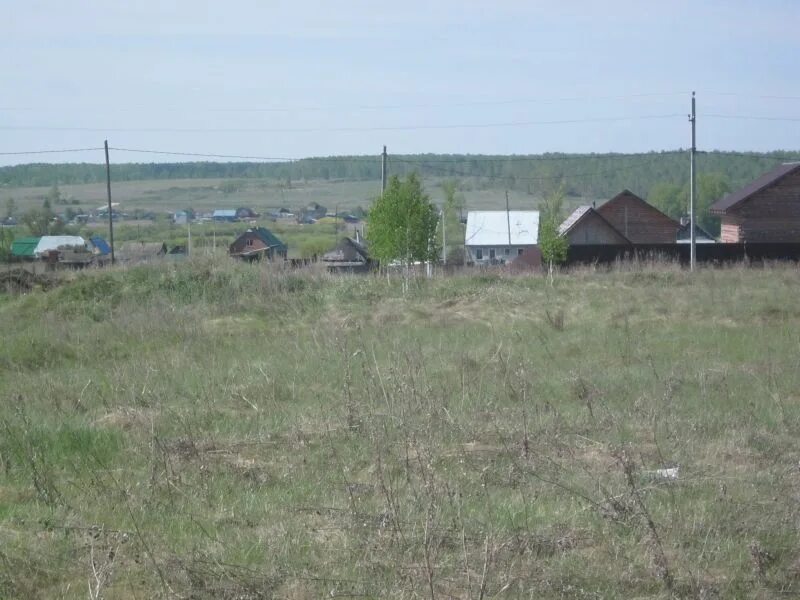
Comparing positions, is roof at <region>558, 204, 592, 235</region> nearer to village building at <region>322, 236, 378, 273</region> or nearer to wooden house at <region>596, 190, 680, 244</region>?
wooden house at <region>596, 190, 680, 244</region>

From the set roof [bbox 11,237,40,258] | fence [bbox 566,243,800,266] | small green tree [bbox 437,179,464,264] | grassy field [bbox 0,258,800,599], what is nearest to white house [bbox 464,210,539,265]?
small green tree [bbox 437,179,464,264]

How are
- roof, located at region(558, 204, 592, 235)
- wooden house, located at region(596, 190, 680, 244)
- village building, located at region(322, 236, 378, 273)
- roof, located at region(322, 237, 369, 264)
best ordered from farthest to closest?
wooden house, located at region(596, 190, 680, 244), roof, located at region(322, 237, 369, 264), roof, located at region(558, 204, 592, 235), village building, located at region(322, 236, 378, 273)

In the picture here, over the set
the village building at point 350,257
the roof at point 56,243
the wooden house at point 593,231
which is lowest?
the village building at point 350,257

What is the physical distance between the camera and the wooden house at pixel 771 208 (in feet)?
132

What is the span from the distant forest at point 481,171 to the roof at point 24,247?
166 feet

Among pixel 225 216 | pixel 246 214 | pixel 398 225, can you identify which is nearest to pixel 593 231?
pixel 398 225

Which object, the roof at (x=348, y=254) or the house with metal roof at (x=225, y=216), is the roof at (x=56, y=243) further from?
the house with metal roof at (x=225, y=216)

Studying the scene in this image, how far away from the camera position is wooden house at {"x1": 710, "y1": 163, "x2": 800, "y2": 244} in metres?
40.2

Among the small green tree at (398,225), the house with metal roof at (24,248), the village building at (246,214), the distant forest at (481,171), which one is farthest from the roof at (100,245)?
the distant forest at (481,171)

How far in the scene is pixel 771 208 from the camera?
133 feet

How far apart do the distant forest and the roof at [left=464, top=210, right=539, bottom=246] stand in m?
34.6

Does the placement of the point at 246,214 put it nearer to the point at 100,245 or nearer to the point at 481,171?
the point at 100,245

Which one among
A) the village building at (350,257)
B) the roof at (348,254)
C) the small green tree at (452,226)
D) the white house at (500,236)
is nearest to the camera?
the village building at (350,257)

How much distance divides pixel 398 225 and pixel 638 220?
18310mm
